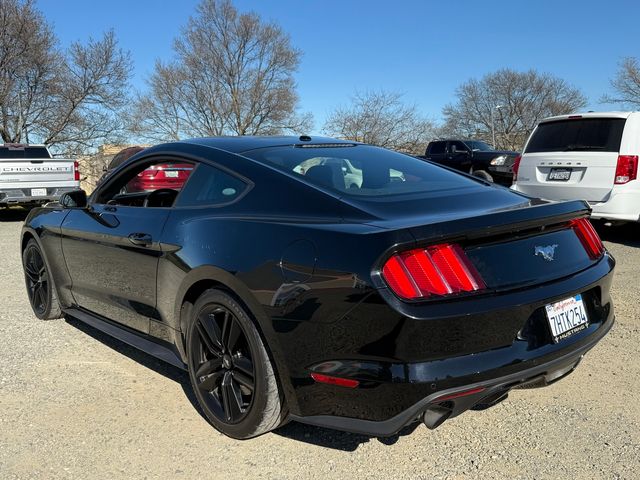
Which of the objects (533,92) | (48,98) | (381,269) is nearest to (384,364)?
(381,269)

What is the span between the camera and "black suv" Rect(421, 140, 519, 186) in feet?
48.2

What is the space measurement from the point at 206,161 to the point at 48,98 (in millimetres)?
24180

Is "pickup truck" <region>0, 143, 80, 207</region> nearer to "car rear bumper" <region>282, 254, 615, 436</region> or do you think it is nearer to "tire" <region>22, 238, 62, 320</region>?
"tire" <region>22, 238, 62, 320</region>

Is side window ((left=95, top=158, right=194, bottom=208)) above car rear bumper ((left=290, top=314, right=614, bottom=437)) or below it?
above

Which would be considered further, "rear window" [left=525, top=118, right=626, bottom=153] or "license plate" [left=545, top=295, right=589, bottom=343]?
"rear window" [left=525, top=118, right=626, bottom=153]

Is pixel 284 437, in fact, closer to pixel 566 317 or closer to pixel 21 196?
pixel 566 317

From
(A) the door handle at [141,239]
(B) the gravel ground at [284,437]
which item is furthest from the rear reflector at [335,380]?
(A) the door handle at [141,239]

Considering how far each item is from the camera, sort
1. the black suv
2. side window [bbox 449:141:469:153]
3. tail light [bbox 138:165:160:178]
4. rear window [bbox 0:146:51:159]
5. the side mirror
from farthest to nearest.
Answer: side window [bbox 449:141:469:153]
the black suv
rear window [bbox 0:146:51:159]
tail light [bbox 138:165:160:178]
the side mirror

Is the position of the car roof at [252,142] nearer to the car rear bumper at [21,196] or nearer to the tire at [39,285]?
the tire at [39,285]

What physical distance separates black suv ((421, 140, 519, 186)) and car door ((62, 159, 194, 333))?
1062cm

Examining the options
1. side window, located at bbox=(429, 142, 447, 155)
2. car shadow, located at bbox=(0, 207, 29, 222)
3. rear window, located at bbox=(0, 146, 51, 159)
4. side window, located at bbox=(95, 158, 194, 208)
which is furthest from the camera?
side window, located at bbox=(429, 142, 447, 155)

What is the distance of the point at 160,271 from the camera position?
3.09 m

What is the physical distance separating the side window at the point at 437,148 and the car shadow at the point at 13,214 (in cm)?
1180

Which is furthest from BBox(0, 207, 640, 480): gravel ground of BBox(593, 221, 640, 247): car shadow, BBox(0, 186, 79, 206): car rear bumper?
BBox(0, 186, 79, 206): car rear bumper
